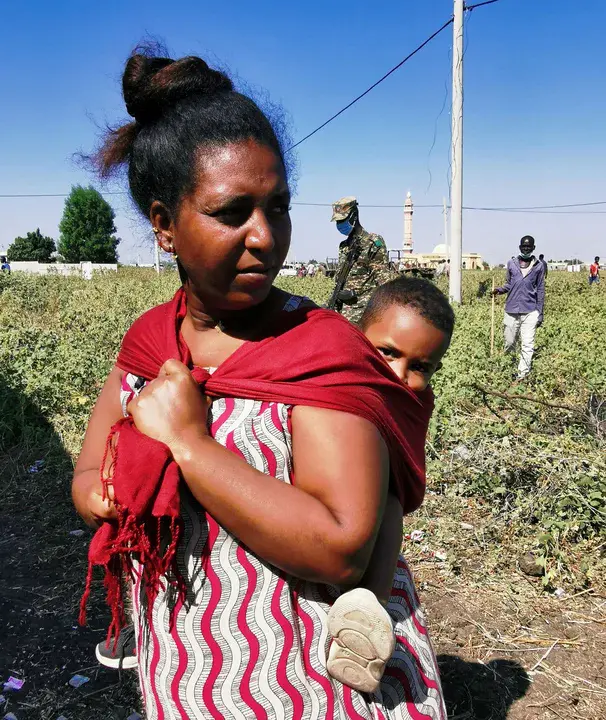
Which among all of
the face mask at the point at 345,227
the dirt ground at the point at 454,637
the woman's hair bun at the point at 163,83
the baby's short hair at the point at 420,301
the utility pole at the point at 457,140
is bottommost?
the dirt ground at the point at 454,637

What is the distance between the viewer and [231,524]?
95cm

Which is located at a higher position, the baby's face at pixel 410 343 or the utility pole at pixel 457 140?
the utility pole at pixel 457 140

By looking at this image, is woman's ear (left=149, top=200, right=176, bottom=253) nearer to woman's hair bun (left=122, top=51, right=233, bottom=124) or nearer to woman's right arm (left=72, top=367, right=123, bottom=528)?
woman's hair bun (left=122, top=51, right=233, bottom=124)

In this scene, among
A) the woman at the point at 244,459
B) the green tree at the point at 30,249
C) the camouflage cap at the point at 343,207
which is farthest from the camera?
the green tree at the point at 30,249

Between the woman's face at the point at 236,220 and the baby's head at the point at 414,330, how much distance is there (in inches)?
26.8

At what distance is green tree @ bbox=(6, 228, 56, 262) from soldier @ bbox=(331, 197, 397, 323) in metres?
65.0

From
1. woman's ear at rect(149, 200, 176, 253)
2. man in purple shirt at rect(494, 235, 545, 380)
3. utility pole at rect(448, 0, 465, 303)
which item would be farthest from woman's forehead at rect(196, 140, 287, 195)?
utility pole at rect(448, 0, 465, 303)

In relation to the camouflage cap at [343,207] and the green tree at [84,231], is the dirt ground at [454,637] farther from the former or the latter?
the green tree at [84,231]

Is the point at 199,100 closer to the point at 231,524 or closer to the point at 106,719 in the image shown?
the point at 231,524

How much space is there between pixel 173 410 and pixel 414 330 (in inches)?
34.5

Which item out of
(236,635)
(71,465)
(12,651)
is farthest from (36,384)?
(236,635)

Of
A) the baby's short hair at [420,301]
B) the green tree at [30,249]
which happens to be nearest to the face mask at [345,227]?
the baby's short hair at [420,301]

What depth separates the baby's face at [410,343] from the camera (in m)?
1.69

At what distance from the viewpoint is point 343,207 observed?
6605mm
